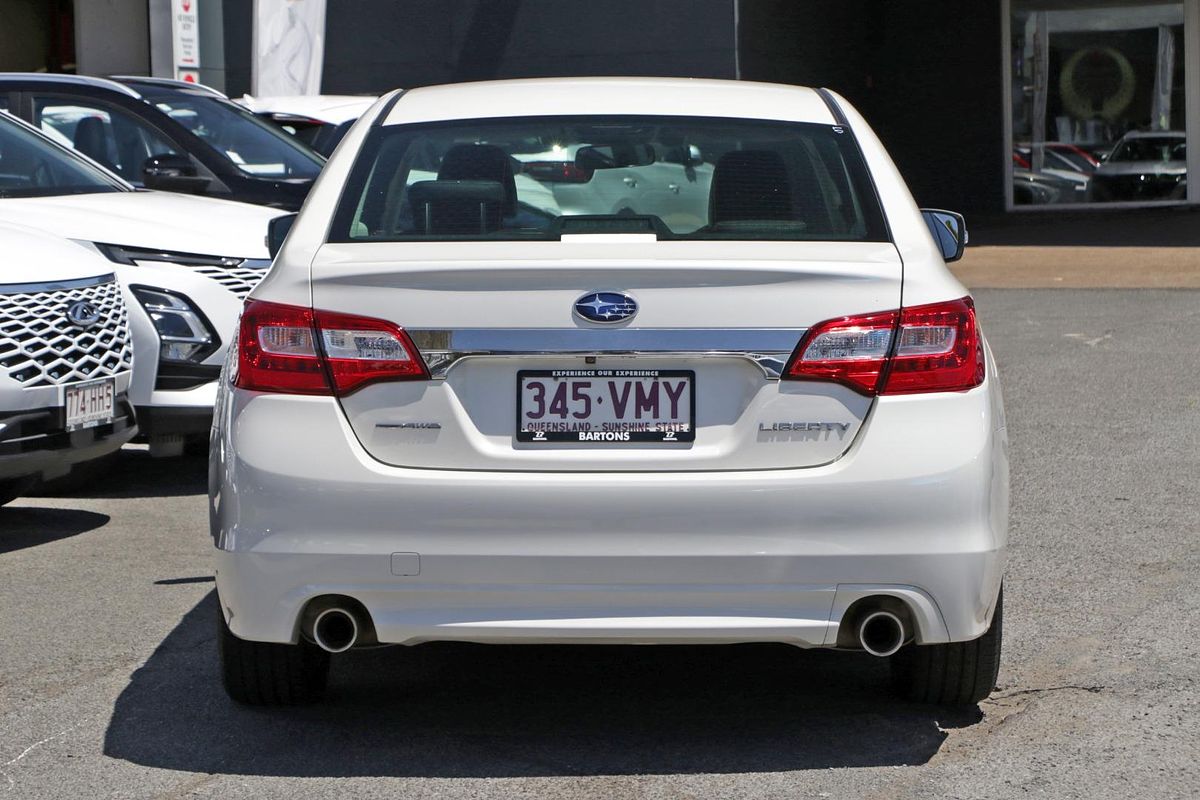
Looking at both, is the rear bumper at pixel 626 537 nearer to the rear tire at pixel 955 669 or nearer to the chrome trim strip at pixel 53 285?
the rear tire at pixel 955 669

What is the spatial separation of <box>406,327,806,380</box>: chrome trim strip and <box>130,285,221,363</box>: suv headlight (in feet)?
12.4

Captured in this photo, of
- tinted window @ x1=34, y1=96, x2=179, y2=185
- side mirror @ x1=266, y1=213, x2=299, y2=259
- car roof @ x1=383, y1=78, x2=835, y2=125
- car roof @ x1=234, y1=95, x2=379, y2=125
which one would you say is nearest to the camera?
car roof @ x1=383, y1=78, x2=835, y2=125

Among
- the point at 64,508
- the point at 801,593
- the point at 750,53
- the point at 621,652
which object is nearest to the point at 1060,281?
the point at 750,53

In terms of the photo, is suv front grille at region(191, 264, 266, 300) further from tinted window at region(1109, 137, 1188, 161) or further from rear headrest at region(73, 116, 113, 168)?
tinted window at region(1109, 137, 1188, 161)

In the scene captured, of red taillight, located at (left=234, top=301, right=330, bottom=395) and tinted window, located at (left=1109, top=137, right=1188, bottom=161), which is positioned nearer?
red taillight, located at (left=234, top=301, right=330, bottom=395)

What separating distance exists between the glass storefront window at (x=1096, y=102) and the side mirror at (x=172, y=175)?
19.4m

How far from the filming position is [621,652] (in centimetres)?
497

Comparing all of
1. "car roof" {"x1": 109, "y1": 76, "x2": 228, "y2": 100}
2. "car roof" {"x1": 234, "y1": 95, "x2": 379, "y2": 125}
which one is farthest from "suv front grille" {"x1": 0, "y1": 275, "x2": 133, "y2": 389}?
"car roof" {"x1": 234, "y1": 95, "x2": 379, "y2": 125}

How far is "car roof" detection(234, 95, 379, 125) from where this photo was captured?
13.9 m

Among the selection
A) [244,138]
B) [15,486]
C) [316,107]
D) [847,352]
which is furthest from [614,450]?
[316,107]

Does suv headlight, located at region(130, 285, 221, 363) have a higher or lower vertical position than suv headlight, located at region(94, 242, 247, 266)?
lower

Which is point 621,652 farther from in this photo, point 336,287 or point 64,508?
point 64,508

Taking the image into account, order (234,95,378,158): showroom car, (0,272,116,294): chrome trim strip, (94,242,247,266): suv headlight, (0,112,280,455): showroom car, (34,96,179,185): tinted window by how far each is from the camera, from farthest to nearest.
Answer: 1. (234,95,378,158): showroom car
2. (34,96,179,185): tinted window
3. (94,242,247,266): suv headlight
4. (0,112,280,455): showroom car
5. (0,272,116,294): chrome trim strip

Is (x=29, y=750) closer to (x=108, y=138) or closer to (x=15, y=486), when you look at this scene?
(x=15, y=486)
